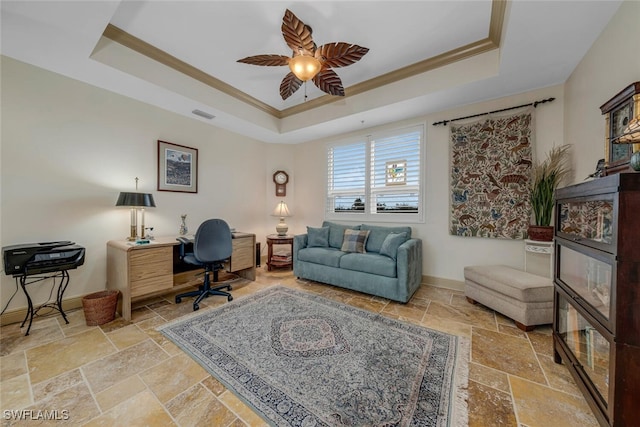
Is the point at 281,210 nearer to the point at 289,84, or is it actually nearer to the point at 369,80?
the point at 289,84

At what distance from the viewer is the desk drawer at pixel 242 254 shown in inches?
132

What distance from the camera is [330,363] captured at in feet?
5.59

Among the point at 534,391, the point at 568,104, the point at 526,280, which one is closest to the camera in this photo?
the point at 534,391

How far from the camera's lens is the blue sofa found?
276 centimetres

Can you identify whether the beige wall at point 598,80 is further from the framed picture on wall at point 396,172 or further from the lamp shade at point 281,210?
the lamp shade at point 281,210

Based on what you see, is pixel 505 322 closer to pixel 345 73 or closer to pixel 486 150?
pixel 486 150

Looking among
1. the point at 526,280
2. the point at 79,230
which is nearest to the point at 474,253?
the point at 526,280

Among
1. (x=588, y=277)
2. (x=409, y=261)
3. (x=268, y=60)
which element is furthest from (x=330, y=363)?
(x=268, y=60)

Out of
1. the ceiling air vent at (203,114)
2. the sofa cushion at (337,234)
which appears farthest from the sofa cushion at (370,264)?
the ceiling air vent at (203,114)

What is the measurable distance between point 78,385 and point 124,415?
0.53 m

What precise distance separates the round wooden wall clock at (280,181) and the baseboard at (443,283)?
308cm

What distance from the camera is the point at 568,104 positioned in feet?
8.02

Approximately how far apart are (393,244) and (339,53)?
218cm

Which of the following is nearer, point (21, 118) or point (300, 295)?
point (21, 118)
